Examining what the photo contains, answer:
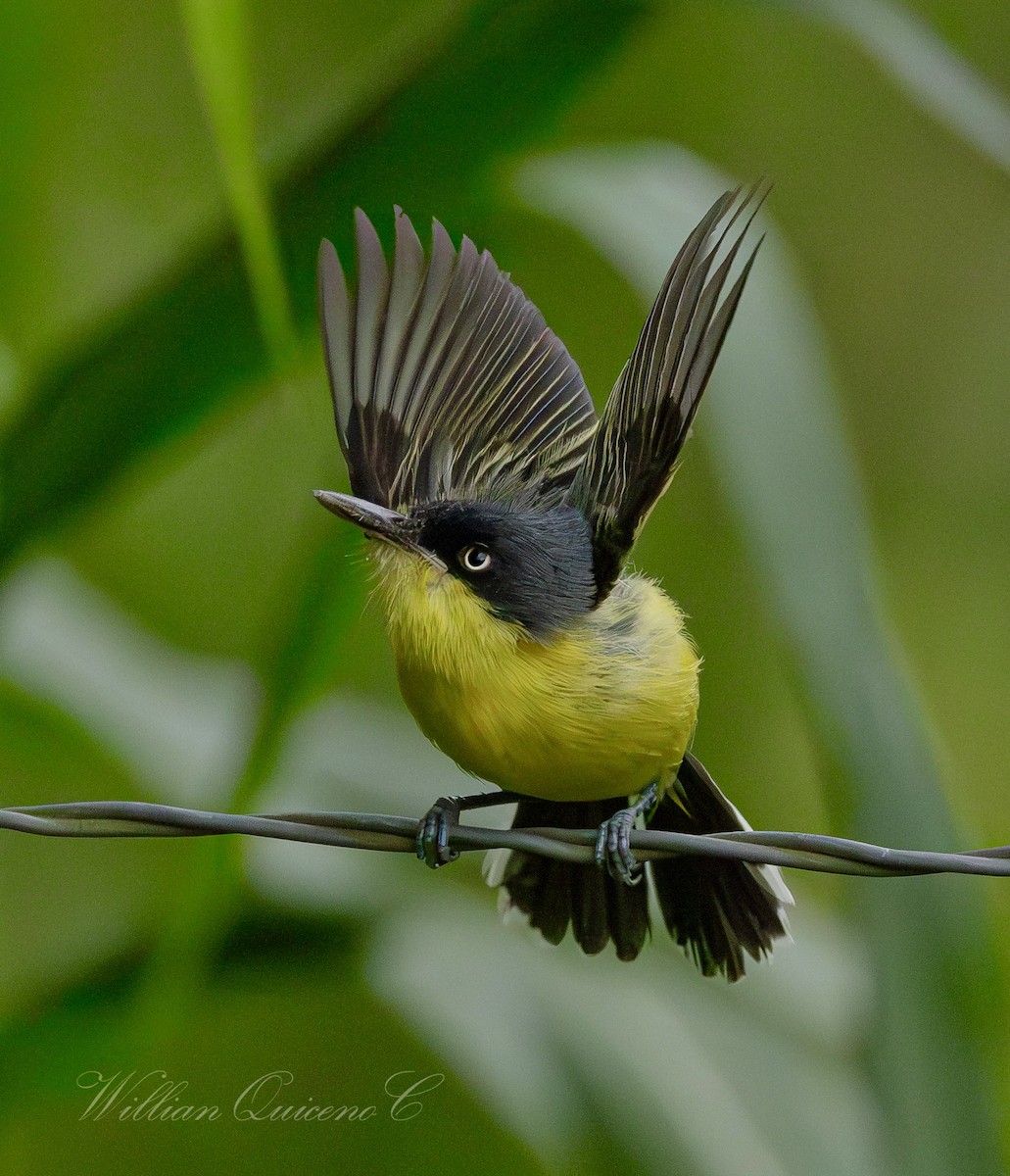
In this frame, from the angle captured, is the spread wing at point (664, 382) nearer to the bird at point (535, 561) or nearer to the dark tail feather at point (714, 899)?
the bird at point (535, 561)

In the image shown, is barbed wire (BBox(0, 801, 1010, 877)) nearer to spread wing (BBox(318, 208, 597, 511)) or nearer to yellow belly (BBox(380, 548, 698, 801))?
yellow belly (BBox(380, 548, 698, 801))

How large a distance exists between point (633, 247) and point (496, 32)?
0.55m

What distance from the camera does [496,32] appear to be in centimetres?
302

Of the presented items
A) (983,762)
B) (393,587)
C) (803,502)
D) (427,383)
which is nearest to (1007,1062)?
(803,502)

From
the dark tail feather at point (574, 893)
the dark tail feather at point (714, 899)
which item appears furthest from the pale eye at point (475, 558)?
the dark tail feather at point (714, 899)

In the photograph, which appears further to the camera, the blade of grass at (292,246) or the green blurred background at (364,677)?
the blade of grass at (292,246)

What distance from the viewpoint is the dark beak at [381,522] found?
267 centimetres

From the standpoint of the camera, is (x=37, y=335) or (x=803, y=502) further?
(x=37, y=335)

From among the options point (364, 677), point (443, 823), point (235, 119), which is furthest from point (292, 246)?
point (364, 677)

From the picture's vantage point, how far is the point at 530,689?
2.71m

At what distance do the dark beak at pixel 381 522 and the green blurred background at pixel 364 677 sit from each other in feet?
Answer: 0.82

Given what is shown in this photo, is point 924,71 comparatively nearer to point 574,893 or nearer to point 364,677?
point 574,893

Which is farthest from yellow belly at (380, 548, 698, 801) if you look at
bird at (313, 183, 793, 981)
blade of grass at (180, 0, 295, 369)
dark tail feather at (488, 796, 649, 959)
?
blade of grass at (180, 0, 295, 369)

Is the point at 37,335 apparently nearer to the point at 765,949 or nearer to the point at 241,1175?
the point at 765,949
